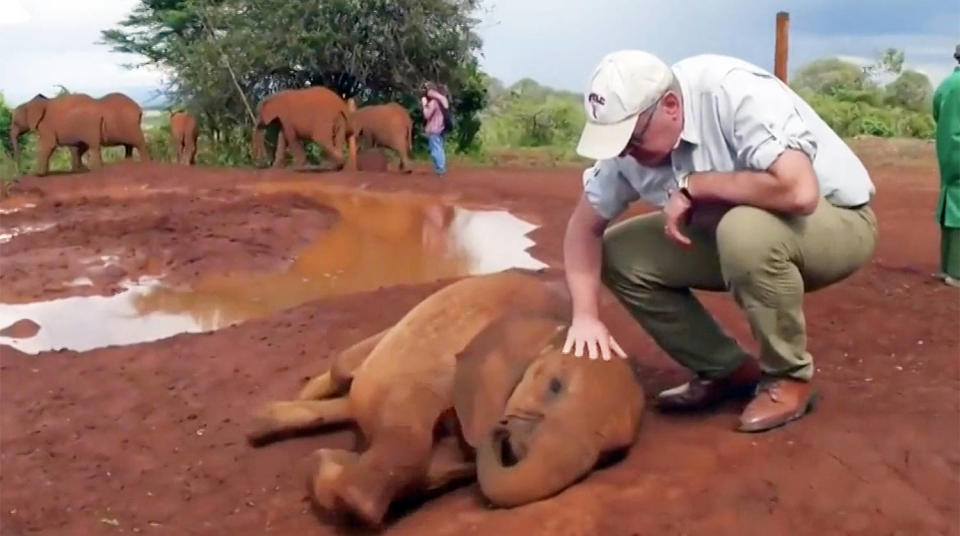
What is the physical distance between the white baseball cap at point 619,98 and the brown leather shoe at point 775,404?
0.83m

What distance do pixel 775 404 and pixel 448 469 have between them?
2.97 feet

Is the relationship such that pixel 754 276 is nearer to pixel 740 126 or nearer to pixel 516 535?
pixel 740 126

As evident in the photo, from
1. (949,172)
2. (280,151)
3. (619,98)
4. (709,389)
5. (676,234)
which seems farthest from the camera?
(280,151)

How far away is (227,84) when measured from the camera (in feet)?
63.2

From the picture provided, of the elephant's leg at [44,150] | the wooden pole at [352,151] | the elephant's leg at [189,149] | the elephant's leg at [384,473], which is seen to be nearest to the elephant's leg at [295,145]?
the wooden pole at [352,151]

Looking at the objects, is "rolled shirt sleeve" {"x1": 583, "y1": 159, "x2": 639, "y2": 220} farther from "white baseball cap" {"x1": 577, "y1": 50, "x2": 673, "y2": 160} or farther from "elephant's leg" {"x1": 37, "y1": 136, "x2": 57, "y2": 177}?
"elephant's leg" {"x1": 37, "y1": 136, "x2": 57, "y2": 177}

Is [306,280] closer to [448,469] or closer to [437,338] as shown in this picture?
[437,338]

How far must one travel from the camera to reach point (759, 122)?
10.1 ft

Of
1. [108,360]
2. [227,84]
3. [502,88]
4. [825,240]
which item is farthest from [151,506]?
[502,88]

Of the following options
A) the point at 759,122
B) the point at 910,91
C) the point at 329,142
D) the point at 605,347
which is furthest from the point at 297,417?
the point at 910,91

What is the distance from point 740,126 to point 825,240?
0.41m

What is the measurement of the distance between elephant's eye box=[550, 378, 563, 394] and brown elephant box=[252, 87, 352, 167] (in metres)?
11.6

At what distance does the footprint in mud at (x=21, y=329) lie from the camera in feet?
21.1

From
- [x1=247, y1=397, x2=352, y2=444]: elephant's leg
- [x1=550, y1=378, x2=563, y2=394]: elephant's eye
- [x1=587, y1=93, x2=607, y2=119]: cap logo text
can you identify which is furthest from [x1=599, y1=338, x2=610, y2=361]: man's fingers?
[x1=247, y1=397, x2=352, y2=444]: elephant's leg
